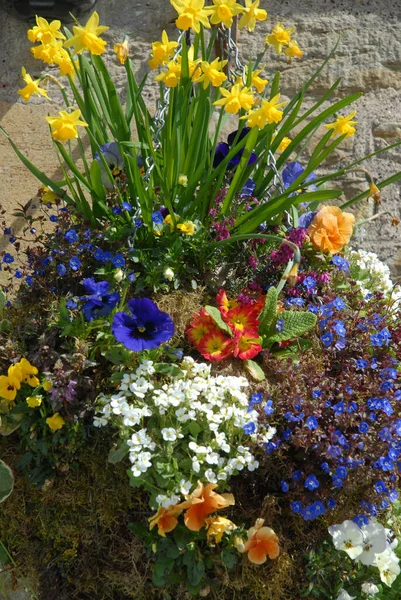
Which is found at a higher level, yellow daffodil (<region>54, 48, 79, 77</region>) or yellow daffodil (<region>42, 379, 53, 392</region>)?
yellow daffodil (<region>54, 48, 79, 77</region>)

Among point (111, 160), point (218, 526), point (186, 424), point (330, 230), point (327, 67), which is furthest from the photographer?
point (327, 67)

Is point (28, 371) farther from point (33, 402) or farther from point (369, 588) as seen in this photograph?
point (369, 588)

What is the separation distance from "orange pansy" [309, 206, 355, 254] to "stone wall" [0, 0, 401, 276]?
763 mm

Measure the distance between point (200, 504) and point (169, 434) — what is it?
0.19m

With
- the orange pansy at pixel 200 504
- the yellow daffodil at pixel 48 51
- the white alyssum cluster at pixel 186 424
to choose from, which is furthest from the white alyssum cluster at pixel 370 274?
the yellow daffodil at pixel 48 51

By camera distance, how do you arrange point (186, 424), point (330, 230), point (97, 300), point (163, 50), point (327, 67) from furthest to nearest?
point (327, 67) < point (330, 230) < point (163, 50) < point (97, 300) < point (186, 424)

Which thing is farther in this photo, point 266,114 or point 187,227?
point 187,227

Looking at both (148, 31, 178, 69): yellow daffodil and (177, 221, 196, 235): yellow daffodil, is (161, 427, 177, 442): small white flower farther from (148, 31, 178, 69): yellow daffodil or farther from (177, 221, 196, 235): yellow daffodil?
(148, 31, 178, 69): yellow daffodil

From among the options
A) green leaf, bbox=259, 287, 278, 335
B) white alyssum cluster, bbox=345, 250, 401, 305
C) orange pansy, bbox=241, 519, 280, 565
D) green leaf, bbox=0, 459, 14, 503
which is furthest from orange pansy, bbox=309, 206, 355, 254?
green leaf, bbox=0, 459, 14, 503

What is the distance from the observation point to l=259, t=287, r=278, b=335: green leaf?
186 centimetres

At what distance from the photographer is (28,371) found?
175 centimetres

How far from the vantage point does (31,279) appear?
201 centimetres

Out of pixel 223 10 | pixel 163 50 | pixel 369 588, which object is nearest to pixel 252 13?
pixel 223 10

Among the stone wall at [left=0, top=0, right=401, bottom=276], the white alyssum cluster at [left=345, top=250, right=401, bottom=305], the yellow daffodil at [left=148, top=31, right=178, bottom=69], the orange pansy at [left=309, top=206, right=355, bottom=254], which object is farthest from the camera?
the stone wall at [left=0, top=0, right=401, bottom=276]
